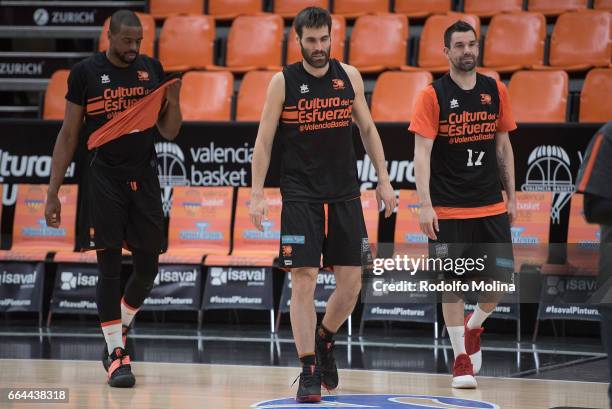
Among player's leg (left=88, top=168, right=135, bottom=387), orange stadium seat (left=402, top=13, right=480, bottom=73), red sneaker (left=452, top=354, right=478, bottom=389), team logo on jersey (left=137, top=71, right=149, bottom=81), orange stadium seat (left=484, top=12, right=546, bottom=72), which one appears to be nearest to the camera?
red sneaker (left=452, top=354, right=478, bottom=389)

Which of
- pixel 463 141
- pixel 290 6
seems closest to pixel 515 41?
pixel 290 6

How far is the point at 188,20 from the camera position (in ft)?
36.8

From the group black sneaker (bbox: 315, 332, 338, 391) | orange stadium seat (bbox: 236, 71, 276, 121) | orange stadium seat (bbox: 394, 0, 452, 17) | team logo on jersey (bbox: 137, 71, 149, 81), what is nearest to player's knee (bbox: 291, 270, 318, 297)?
black sneaker (bbox: 315, 332, 338, 391)

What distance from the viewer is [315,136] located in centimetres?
542

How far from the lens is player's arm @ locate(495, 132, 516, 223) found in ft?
19.9

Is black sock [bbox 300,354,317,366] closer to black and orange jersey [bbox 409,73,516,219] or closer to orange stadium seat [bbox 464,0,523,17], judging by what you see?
black and orange jersey [bbox 409,73,516,219]

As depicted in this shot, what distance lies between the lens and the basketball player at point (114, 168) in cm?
591

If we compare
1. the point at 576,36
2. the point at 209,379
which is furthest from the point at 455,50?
the point at 576,36

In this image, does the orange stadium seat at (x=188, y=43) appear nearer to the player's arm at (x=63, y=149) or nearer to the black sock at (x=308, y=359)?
the player's arm at (x=63, y=149)

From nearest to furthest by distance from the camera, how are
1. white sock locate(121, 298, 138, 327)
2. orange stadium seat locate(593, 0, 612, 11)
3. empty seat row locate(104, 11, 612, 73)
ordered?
1. white sock locate(121, 298, 138, 327)
2. empty seat row locate(104, 11, 612, 73)
3. orange stadium seat locate(593, 0, 612, 11)

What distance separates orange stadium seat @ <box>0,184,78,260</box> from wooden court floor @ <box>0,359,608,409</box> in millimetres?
2675

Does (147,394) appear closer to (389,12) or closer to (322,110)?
(322,110)

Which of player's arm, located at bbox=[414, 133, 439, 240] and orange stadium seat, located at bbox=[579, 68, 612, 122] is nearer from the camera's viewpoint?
player's arm, located at bbox=[414, 133, 439, 240]

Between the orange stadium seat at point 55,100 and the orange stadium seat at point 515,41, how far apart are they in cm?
429
